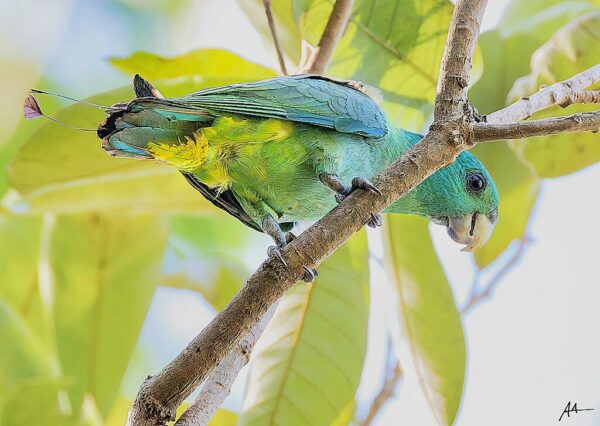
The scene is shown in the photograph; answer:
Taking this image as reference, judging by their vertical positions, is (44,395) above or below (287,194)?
below

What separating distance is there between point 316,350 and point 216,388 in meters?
0.86

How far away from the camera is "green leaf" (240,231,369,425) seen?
2617mm

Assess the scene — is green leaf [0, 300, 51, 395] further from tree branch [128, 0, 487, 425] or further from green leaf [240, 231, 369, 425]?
tree branch [128, 0, 487, 425]

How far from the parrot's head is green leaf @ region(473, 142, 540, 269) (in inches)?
2.6

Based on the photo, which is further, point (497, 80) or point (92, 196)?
point (497, 80)

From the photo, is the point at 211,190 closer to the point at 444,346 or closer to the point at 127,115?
the point at 127,115

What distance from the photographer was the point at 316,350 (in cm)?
273

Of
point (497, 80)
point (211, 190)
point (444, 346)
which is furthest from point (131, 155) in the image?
point (497, 80)

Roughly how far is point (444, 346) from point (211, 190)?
1008 mm

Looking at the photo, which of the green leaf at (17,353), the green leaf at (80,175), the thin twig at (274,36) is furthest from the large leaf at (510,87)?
the green leaf at (17,353)

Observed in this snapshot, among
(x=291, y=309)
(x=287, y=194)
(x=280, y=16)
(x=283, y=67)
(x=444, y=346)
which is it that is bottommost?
(x=444, y=346)

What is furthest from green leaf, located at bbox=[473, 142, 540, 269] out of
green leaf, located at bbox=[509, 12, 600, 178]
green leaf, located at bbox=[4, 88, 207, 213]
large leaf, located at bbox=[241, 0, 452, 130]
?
green leaf, located at bbox=[4, 88, 207, 213]

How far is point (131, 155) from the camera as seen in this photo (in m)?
2.16
